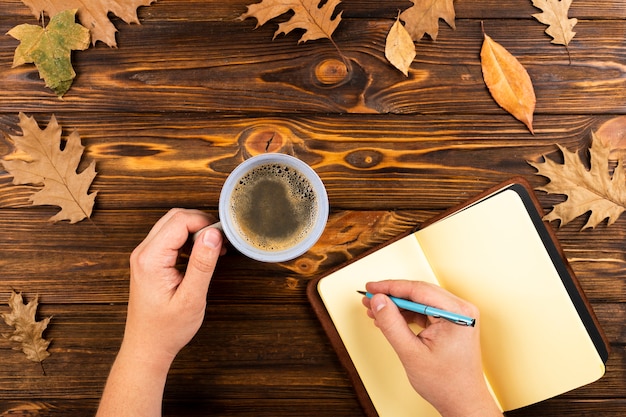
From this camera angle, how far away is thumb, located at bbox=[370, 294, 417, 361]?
88 centimetres

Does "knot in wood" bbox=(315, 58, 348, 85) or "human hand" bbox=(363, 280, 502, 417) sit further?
"knot in wood" bbox=(315, 58, 348, 85)

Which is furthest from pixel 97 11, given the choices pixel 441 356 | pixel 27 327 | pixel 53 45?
pixel 441 356

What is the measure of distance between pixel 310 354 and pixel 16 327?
64 cm

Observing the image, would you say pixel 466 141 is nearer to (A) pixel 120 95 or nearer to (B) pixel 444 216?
(B) pixel 444 216

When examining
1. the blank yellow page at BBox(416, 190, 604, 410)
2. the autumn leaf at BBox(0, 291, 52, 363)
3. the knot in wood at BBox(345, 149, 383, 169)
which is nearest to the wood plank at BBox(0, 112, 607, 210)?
the knot in wood at BBox(345, 149, 383, 169)

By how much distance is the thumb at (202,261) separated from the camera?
2.81ft

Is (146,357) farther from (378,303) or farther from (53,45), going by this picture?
(53,45)

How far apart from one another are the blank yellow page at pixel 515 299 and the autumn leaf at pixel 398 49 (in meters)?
0.35

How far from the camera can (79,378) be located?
1079 millimetres

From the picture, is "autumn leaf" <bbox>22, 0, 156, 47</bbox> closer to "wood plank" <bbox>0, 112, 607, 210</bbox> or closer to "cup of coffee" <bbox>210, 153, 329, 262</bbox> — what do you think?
"wood plank" <bbox>0, 112, 607, 210</bbox>

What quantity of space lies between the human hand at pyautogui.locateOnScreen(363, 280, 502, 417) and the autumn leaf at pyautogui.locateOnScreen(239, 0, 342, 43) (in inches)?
A: 22.7

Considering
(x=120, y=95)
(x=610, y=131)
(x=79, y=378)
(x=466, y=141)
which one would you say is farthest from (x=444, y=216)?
(x=79, y=378)

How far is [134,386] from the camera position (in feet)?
3.03

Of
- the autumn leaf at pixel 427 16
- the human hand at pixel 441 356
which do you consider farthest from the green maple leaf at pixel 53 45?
the human hand at pixel 441 356
